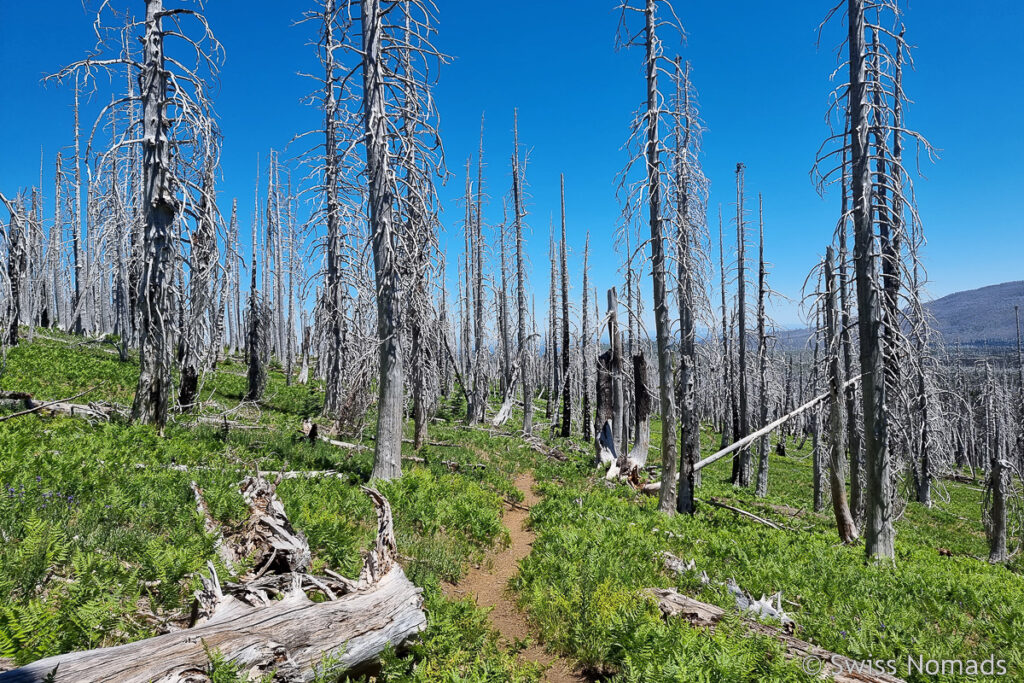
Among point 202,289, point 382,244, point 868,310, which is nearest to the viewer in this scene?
point 868,310

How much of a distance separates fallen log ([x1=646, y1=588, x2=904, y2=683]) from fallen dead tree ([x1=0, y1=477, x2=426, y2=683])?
277 centimetres

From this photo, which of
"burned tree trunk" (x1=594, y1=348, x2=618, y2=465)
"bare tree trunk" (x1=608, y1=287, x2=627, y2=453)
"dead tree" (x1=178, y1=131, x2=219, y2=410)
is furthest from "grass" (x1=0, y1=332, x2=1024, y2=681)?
"bare tree trunk" (x1=608, y1=287, x2=627, y2=453)

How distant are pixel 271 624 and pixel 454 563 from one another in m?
3.34

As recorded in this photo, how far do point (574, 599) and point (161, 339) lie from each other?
8475 mm

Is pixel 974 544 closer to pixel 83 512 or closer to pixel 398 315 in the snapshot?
pixel 398 315

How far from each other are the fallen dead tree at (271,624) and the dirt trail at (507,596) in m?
1.40

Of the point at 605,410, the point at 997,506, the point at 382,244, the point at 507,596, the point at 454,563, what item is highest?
the point at 382,244

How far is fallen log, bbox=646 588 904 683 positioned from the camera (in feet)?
12.5

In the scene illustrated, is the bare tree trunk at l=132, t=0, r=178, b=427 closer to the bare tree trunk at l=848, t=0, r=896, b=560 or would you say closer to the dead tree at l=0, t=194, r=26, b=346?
the dead tree at l=0, t=194, r=26, b=346

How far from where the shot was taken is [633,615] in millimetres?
4406

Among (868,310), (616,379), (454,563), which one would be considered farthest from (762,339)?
(454,563)

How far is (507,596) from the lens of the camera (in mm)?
6023

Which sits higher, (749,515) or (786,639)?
(786,639)

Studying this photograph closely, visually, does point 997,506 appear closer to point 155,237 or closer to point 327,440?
point 327,440
